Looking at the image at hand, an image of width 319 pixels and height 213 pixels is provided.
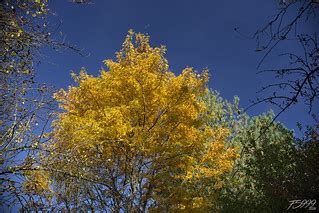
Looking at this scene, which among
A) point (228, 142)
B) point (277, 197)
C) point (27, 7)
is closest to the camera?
point (27, 7)

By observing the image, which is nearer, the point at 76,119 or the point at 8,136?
the point at 8,136

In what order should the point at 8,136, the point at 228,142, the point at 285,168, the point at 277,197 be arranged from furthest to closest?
the point at 228,142 → the point at 285,168 → the point at 277,197 → the point at 8,136

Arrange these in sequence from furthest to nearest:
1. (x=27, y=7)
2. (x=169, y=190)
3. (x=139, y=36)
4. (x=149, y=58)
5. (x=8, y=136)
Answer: (x=139, y=36) < (x=149, y=58) < (x=169, y=190) < (x=27, y=7) < (x=8, y=136)

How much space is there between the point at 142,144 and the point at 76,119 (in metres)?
2.26

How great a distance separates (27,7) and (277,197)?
7.65 metres

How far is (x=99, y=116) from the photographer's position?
10805mm

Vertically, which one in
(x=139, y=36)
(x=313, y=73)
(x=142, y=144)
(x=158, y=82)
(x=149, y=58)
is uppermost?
(x=139, y=36)

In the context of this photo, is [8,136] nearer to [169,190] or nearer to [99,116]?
[99,116]

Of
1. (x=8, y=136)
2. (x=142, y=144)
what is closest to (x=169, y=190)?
(x=142, y=144)

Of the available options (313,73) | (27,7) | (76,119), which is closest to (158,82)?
(76,119)

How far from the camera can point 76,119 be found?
10.3m

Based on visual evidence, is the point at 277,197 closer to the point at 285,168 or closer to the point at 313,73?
the point at 285,168

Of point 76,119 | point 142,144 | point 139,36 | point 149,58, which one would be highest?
point 139,36

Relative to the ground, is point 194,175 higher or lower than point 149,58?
lower
